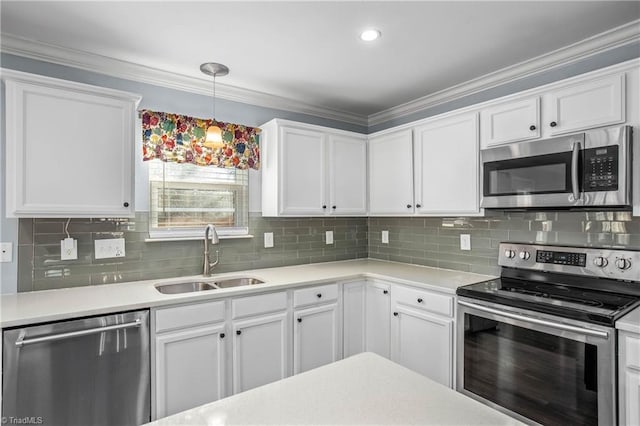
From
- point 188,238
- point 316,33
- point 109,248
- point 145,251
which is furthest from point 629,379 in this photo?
point 109,248

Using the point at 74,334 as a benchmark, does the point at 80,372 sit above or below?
below

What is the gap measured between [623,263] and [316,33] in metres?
2.16

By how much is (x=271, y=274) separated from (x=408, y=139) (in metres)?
1.55

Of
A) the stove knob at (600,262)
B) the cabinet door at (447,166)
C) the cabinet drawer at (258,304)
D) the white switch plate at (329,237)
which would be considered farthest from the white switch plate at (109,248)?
the stove knob at (600,262)

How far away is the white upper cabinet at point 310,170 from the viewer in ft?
9.41

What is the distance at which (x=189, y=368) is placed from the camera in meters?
2.08

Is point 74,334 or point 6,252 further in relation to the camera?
point 6,252

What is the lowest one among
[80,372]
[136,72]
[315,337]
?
[315,337]

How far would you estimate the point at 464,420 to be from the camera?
0.78 metres

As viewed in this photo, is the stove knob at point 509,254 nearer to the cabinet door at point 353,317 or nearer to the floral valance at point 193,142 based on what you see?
the cabinet door at point 353,317

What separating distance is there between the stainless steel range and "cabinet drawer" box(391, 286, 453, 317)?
10cm

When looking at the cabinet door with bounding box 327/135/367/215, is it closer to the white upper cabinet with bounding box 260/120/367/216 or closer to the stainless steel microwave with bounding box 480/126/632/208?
the white upper cabinet with bounding box 260/120/367/216

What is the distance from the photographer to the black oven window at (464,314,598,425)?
1677mm

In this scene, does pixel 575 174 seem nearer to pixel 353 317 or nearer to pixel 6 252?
pixel 353 317
